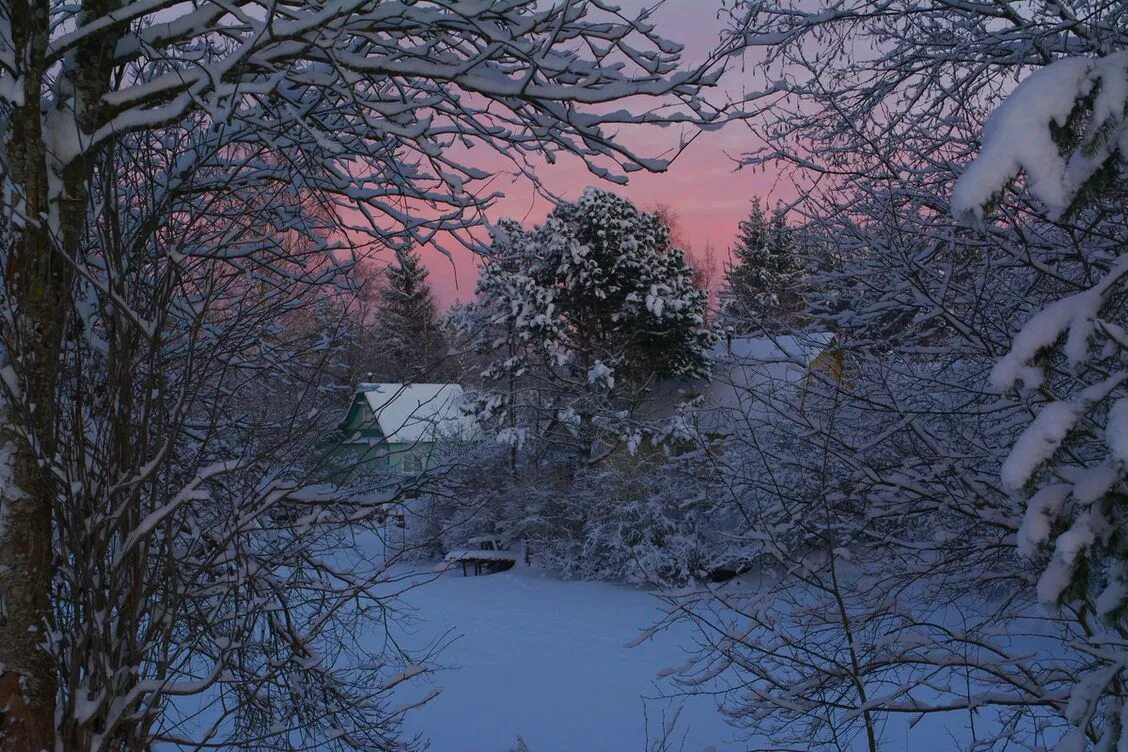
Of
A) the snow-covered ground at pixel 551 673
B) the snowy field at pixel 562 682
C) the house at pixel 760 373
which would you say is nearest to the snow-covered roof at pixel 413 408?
the house at pixel 760 373

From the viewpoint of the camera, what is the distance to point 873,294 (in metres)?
5.53

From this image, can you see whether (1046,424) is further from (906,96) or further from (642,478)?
(642,478)

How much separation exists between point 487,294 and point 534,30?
16049 millimetres

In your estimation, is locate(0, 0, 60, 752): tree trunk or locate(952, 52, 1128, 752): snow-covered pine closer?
locate(952, 52, 1128, 752): snow-covered pine

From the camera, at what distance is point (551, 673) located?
1094cm

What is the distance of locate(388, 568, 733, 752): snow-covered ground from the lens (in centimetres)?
874

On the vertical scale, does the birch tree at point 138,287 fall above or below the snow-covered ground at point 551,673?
above

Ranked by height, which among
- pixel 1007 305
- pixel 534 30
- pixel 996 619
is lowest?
pixel 996 619

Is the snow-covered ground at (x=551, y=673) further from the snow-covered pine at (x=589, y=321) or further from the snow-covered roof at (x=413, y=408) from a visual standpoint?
the snow-covered pine at (x=589, y=321)

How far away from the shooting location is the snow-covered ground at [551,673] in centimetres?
874

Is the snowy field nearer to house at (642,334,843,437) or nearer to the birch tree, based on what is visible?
house at (642,334,843,437)

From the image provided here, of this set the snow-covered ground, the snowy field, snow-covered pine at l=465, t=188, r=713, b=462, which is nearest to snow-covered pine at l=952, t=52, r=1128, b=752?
the snowy field

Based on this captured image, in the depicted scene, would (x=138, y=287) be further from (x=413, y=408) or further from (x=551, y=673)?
(x=551, y=673)

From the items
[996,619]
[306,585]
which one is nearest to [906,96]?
[996,619]
